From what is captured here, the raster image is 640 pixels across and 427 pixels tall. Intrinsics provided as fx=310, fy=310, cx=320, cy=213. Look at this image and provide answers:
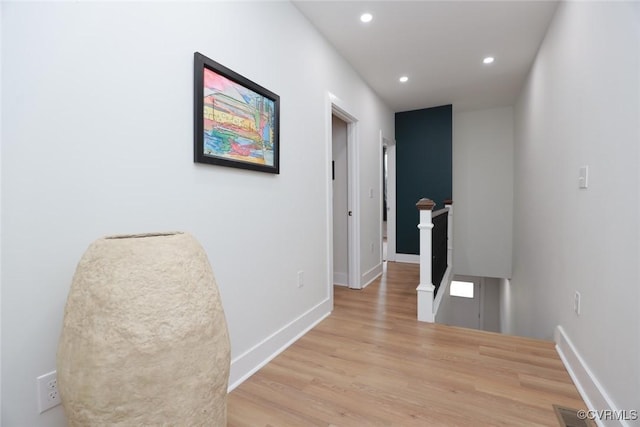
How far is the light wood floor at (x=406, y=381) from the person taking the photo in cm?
156

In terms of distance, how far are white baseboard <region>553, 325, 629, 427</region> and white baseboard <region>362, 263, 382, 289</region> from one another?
2094 millimetres

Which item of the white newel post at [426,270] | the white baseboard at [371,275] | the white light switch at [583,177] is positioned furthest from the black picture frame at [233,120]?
the white baseboard at [371,275]

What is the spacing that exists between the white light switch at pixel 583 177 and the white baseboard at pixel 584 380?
102 centimetres

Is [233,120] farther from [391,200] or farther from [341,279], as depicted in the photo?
[391,200]

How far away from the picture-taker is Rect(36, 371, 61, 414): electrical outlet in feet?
3.44

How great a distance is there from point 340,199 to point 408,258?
226 centimetres

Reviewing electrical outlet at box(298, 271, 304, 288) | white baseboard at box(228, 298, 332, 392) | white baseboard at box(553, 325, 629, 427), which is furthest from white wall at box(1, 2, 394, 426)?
white baseboard at box(553, 325, 629, 427)

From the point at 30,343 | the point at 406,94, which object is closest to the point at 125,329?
the point at 30,343

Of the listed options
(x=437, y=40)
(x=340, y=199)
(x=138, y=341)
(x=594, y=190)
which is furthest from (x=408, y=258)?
(x=138, y=341)

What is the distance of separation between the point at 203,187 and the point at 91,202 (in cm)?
55

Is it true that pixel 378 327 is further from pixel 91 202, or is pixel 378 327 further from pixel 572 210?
pixel 91 202

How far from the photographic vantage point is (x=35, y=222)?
103cm

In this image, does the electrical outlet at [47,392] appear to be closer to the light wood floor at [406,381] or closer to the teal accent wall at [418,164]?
the light wood floor at [406,381]

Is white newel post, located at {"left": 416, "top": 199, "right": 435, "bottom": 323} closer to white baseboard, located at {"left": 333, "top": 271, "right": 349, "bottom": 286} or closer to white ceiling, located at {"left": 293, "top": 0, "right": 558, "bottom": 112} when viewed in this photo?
white baseboard, located at {"left": 333, "top": 271, "right": 349, "bottom": 286}
